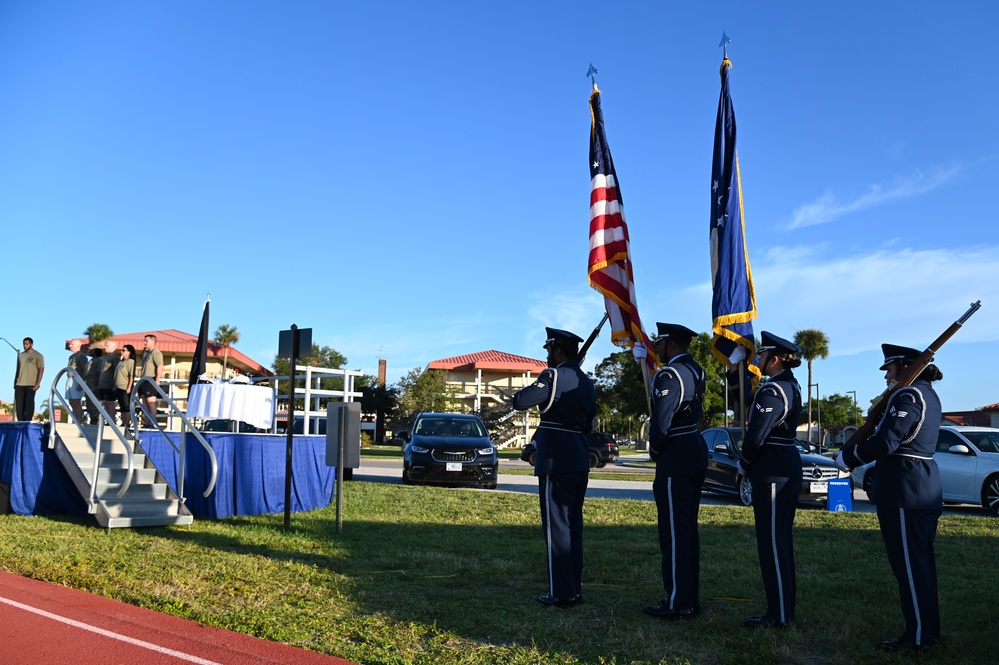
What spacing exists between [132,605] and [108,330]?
5663cm

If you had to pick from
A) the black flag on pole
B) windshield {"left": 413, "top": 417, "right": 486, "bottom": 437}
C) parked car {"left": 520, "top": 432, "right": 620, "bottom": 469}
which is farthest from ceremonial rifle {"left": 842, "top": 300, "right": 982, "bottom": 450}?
parked car {"left": 520, "top": 432, "right": 620, "bottom": 469}

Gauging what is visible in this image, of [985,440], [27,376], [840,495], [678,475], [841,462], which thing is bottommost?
[840,495]

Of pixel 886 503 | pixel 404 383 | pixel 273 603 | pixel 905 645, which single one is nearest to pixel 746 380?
pixel 886 503

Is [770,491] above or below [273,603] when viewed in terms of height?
above

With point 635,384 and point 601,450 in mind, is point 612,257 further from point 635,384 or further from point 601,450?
point 635,384

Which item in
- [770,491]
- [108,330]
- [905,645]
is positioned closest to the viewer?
[905,645]

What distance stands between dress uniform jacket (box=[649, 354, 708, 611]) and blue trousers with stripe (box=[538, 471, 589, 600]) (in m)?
0.60

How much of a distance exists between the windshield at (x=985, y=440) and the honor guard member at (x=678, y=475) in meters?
10.4

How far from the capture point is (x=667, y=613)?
19.3 ft

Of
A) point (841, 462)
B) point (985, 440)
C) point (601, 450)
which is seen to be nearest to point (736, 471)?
point (985, 440)

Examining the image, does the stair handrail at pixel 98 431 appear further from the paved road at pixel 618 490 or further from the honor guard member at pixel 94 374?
the paved road at pixel 618 490

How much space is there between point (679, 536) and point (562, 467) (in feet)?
3.22

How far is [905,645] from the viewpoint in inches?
204

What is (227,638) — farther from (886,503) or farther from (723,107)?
(723,107)
